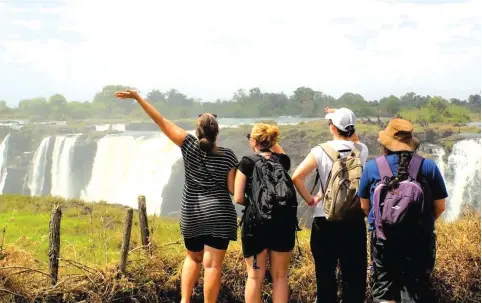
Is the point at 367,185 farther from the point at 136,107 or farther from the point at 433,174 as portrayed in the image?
the point at 136,107

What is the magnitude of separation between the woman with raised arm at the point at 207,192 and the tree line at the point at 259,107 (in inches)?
1545

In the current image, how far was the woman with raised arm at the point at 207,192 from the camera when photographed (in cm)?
471

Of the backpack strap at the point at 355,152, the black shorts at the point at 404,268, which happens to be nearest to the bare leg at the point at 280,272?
the black shorts at the point at 404,268

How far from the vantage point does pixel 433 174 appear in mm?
4125

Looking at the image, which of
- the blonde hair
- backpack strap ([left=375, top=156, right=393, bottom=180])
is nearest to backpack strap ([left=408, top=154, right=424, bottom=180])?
backpack strap ([left=375, top=156, right=393, bottom=180])

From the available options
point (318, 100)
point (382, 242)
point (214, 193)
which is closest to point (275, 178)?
point (214, 193)

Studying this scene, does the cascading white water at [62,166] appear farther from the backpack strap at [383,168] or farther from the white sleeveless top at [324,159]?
the backpack strap at [383,168]

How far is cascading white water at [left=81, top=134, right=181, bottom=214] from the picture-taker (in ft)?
132

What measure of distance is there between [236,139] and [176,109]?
93.2ft

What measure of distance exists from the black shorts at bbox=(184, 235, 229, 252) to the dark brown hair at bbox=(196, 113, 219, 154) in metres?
0.61

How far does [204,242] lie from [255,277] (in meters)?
0.45

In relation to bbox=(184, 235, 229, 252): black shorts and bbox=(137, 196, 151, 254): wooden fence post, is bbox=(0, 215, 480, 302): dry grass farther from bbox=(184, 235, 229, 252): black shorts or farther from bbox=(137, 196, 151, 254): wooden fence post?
bbox=(184, 235, 229, 252): black shorts

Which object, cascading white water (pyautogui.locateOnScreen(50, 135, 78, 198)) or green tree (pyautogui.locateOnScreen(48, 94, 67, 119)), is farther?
green tree (pyautogui.locateOnScreen(48, 94, 67, 119))

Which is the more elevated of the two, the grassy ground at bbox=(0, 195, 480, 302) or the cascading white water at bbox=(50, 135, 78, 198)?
the grassy ground at bbox=(0, 195, 480, 302)
